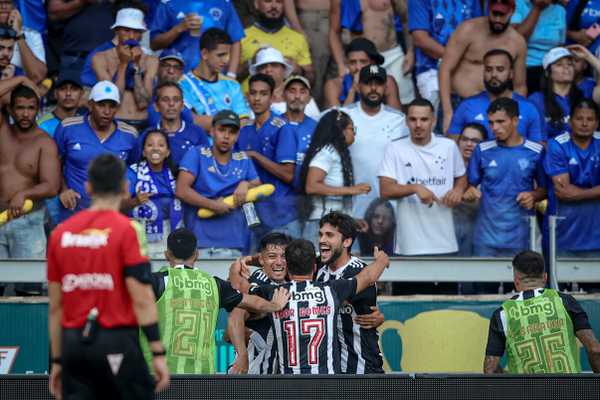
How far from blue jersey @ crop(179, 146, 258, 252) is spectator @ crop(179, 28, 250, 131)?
149 cm

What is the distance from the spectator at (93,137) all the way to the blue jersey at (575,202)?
13.1 ft

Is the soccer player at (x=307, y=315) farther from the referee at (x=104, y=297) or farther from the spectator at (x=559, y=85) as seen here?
the spectator at (x=559, y=85)

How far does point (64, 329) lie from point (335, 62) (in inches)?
331

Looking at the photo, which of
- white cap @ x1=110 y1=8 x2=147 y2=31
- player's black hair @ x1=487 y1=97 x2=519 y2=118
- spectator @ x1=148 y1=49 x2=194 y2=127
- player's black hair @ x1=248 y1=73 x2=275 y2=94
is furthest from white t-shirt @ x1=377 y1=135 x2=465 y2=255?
white cap @ x1=110 y1=8 x2=147 y2=31

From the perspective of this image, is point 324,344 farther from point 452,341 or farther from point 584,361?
point 584,361

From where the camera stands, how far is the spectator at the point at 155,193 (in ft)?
36.0

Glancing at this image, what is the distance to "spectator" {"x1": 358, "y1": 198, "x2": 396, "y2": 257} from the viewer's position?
36.1 feet

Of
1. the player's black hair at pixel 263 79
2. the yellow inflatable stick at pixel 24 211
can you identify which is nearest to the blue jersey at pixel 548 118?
the player's black hair at pixel 263 79

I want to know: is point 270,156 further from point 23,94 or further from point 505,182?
point 23,94

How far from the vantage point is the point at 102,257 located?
249 inches

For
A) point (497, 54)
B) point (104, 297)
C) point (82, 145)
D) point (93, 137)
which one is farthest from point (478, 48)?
point (104, 297)

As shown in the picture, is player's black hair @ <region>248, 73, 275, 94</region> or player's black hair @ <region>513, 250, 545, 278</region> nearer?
player's black hair @ <region>513, 250, 545, 278</region>

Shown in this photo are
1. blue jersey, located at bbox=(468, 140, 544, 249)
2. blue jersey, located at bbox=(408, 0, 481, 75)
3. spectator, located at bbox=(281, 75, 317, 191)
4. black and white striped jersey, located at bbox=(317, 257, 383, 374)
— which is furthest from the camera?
blue jersey, located at bbox=(408, 0, 481, 75)

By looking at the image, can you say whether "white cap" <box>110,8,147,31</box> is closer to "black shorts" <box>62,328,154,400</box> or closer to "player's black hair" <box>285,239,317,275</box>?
"player's black hair" <box>285,239,317,275</box>
